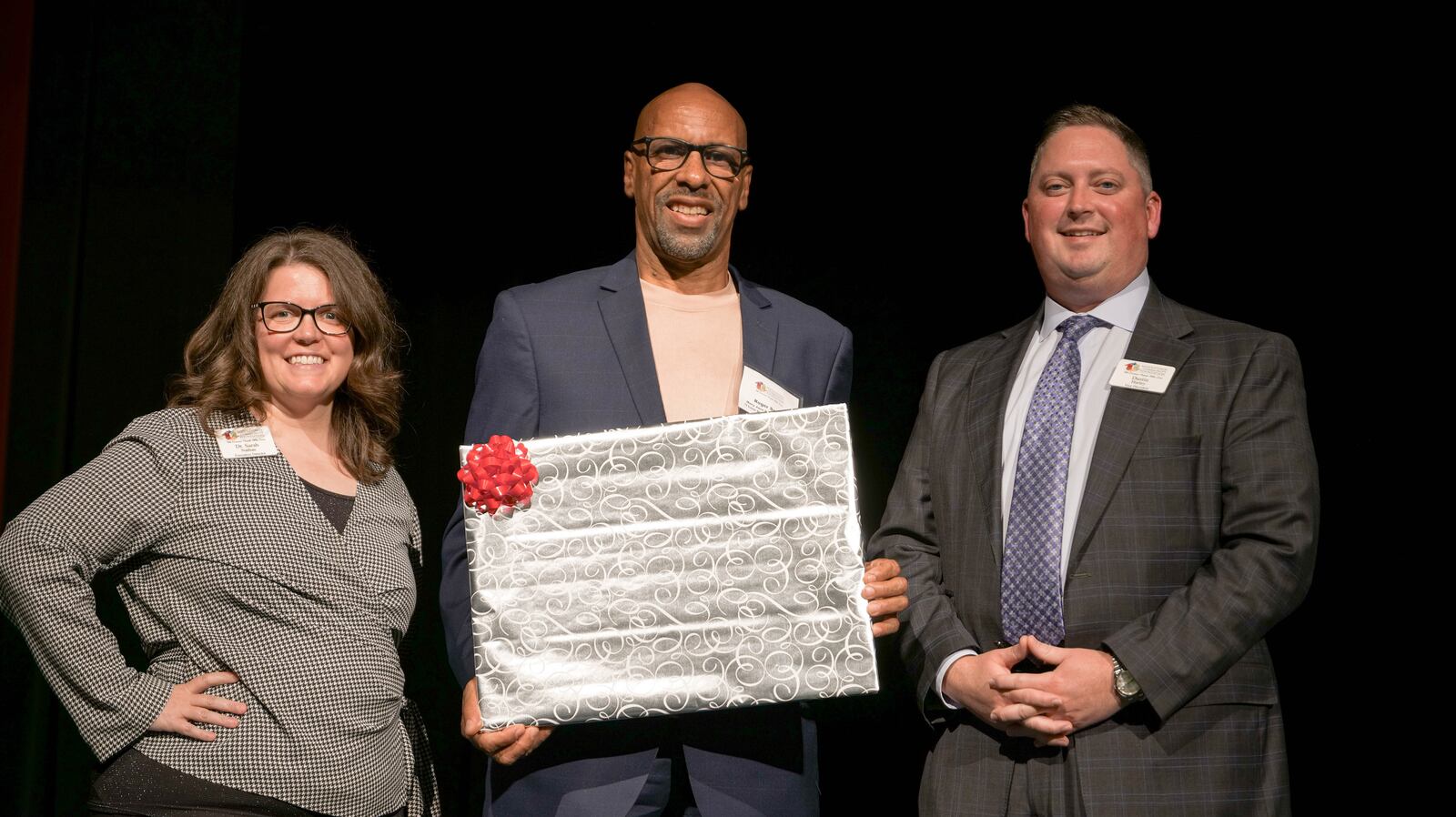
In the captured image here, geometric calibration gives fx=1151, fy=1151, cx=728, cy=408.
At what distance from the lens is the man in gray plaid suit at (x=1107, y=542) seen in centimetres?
196

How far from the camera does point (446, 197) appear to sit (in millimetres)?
3559

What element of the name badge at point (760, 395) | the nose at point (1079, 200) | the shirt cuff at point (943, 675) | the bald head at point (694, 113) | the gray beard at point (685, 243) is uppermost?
the bald head at point (694, 113)

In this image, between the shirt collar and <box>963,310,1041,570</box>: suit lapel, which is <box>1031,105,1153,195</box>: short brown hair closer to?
the shirt collar

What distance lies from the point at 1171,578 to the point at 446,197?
244 cm

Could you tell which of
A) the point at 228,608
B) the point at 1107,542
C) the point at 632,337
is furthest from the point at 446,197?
the point at 1107,542

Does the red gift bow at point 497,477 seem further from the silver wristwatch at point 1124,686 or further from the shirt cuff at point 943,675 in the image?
the silver wristwatch at point 1124,686

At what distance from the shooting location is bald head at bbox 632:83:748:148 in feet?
8.43

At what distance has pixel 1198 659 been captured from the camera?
6.33 feet

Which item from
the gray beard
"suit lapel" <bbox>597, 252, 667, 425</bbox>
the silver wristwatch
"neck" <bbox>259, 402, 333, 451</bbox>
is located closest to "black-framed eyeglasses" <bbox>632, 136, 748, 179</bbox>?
the gray beard

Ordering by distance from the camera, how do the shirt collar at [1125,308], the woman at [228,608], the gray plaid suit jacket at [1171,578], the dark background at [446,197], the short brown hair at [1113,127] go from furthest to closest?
the dark background at [446,197] < the short brown hair at [1113,127] < the shirt collar at [1125,308] < the woman at [228,608] < the gray plaid suit jacket at [1171,578]

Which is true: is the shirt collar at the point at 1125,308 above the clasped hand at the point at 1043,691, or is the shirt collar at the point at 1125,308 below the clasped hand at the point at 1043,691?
above

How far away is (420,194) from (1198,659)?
2.61 meters

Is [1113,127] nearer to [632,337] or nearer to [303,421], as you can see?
[632,337]

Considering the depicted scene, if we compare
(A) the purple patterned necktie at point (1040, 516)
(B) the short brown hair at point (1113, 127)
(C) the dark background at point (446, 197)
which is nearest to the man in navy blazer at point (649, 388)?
(A) the purple patterned necktie at point (1040, 516)
